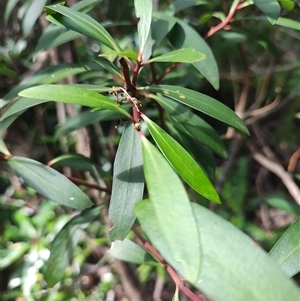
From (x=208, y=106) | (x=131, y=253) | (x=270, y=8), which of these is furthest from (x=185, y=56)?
(x=131, y=253)

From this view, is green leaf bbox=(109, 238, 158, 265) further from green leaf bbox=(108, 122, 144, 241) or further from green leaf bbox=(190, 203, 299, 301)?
green leaf bbox=(190, 203, 299, 301)

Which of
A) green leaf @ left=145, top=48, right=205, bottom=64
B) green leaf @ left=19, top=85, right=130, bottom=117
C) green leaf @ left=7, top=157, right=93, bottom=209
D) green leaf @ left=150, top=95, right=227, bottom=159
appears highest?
green leaf @ left=145, top=48, right=205, bottom=64

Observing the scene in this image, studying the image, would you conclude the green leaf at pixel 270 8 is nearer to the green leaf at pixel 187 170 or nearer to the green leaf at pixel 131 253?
the green leaf at pixel 187 170

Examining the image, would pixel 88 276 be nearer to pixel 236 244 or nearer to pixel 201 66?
pixel 201 66

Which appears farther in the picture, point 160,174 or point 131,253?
point 131,253

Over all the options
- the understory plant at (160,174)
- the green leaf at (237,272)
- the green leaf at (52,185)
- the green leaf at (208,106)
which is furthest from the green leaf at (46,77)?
the green leaf at (237,272)

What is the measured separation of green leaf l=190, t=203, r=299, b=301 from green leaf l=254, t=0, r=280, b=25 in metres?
0.33

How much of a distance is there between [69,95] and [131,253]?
29 centimetres

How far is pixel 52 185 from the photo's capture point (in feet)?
1.59

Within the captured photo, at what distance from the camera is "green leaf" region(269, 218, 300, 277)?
37 centimetres

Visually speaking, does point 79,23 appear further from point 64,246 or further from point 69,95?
point 64,246

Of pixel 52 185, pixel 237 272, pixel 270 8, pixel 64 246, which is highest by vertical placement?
pixel 270 8

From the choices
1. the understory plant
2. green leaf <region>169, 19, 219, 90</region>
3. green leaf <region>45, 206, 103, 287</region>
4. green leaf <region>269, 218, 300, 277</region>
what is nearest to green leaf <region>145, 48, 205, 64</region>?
the understory plant

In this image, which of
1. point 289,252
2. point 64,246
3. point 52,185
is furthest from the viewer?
point 64,246
